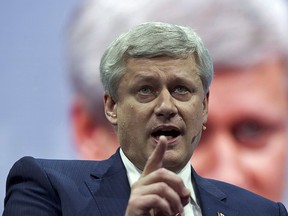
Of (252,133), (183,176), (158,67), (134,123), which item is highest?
(158,67)

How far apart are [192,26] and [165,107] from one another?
128 centimetres

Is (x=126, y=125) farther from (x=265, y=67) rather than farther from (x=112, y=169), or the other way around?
(x=265, y=67)

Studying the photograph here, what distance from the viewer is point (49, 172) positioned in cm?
223

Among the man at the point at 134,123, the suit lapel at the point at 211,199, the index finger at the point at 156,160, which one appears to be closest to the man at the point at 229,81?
the suit lapel at the point at 211,199

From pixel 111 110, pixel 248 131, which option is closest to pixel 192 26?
pixel 248 131

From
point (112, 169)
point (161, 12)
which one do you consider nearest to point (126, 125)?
point (112, 169)

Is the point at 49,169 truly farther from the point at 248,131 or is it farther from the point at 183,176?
the point at 248,131

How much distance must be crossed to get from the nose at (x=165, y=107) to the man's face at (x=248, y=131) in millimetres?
1199

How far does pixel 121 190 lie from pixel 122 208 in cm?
8

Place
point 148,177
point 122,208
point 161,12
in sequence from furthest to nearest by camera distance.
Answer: point 161,12
point 122,208
point 148,177

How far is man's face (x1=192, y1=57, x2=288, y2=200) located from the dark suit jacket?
0.92 meters

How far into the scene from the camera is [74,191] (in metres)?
2.18

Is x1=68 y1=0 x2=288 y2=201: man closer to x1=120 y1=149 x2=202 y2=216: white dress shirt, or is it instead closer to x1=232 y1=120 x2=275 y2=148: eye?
x1=232 y1=120 x2=275 y2=148: eye

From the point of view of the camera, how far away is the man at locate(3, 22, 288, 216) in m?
2.16
